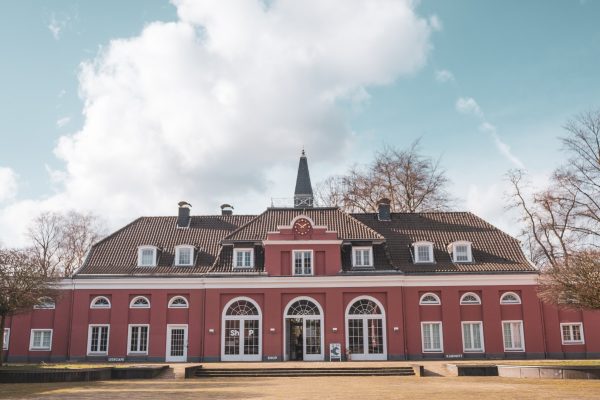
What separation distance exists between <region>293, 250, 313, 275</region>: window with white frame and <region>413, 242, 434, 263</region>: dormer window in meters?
6.92

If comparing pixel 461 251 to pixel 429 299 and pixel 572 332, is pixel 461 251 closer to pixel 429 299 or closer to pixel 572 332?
pixel 429 299

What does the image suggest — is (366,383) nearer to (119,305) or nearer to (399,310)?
(399,310)

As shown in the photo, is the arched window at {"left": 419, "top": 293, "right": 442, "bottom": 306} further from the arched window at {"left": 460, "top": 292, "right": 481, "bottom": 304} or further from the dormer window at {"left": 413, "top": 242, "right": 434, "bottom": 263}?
the dormer window at {"left": 413, "top": 242, "right": 434, "bottom": 263}

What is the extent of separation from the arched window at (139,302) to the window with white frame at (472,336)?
65.9ft

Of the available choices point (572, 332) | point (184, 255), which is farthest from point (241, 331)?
point (572, 332)

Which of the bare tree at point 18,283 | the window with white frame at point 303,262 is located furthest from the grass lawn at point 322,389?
A: the window with white frame at point 303,262

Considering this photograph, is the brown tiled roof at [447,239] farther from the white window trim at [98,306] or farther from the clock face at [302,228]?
the white window trim at [98,306]

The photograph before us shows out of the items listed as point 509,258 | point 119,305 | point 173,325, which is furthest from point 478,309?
point 119,305

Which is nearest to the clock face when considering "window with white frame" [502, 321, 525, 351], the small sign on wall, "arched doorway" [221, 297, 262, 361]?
"arched doorway" [221, 297, 262, 361]

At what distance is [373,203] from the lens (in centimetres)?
5344

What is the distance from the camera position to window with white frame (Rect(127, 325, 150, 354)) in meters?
39.2

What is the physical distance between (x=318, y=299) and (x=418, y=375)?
10.8m

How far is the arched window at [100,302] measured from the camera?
39.9 meters

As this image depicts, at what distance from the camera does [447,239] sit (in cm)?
4159
